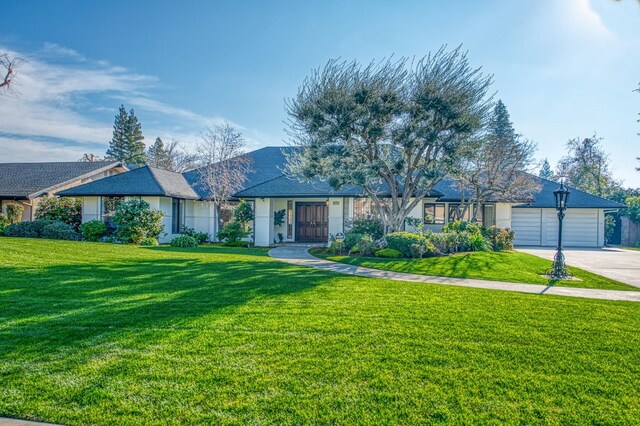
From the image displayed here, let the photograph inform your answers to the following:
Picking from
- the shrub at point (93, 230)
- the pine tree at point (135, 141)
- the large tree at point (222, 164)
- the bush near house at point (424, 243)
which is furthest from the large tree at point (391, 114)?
the pine tree at point (135, 141)

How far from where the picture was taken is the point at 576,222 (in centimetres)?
2436

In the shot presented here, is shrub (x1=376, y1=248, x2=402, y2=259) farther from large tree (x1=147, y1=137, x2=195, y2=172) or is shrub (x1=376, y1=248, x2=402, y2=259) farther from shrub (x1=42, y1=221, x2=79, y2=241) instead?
large tree (x1=147, y1=137, x2=195, y2=172)

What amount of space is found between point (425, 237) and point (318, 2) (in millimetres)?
8845

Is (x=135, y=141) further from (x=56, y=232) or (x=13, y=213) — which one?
(x=56, y=232)

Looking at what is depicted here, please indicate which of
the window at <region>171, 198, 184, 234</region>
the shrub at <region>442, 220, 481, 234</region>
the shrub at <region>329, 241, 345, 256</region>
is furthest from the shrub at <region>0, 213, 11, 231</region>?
the shrub at <region>442, 220, 481, 234</region>

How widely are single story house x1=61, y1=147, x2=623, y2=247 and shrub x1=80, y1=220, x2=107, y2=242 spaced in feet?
5.36

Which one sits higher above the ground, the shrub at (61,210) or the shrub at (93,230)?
the shrub at (61,210)

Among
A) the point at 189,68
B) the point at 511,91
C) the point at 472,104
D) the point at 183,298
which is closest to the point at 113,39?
the point at 189,68

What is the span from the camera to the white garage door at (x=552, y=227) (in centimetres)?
2412

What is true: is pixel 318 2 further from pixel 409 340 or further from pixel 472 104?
pixel 409 340

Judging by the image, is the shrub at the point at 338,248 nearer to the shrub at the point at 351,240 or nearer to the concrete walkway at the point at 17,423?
the shrub at the point at 351,240

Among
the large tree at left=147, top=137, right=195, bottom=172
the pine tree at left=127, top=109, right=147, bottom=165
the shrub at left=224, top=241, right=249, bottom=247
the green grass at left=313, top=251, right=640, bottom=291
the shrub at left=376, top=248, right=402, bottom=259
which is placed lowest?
the shrub at left=224, top=241, right=249, bottom=247

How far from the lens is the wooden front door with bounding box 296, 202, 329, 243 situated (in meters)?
20.7

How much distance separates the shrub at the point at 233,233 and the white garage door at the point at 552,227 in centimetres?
1734
